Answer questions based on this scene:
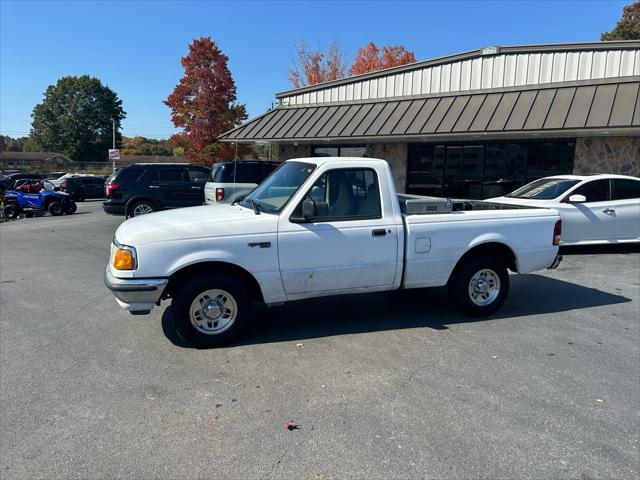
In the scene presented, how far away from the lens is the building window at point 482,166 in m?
13.4

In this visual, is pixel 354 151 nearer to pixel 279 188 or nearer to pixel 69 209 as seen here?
pixel 279 188

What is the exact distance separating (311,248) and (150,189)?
410 inches

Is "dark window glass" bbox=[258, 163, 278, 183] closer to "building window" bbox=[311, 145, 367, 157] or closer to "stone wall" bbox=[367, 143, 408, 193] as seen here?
"building window" bbox=[311, 145, 367, 157]

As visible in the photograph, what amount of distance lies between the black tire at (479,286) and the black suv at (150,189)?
33.9ft

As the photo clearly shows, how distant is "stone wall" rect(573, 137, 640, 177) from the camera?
12.3 metres

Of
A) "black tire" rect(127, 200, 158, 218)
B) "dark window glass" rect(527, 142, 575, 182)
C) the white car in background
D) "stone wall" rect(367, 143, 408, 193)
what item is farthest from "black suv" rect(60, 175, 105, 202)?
the white car in background

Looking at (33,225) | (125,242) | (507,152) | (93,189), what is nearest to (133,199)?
(33,225)

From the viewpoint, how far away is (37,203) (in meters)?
20.1

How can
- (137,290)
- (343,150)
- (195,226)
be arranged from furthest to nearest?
(343,150) → (195,226) → (137,290)

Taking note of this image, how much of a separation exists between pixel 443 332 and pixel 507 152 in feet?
32.8

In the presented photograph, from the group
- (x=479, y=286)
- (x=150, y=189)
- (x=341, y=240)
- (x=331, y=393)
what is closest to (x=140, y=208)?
(x=150, y=189)

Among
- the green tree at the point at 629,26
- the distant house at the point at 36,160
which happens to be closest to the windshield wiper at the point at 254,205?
the green tree at the point at 629,26

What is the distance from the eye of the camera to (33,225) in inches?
647

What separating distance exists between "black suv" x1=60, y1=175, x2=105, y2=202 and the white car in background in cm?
2579
